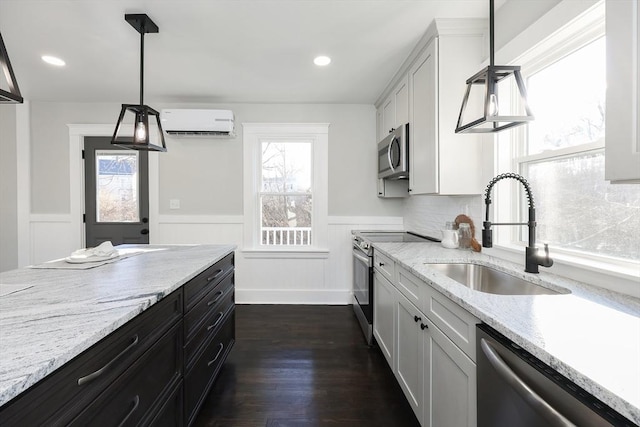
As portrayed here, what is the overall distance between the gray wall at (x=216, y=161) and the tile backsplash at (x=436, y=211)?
12.8 inches

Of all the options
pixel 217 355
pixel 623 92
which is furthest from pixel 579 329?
pixel 217 355

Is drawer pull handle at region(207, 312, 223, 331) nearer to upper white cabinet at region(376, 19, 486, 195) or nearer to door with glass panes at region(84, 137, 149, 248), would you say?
upper white cabinet at region(376, 19, 486, 195)

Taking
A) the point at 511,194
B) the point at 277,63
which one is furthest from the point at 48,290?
the point at 511,194

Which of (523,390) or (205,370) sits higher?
(523,390)

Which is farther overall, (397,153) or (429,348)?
(397,153)

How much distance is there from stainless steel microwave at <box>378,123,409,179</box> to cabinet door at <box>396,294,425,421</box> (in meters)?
1.27

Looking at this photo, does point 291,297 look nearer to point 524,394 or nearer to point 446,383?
point 446,383

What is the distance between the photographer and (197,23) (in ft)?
6.66

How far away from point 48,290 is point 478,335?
1652mm

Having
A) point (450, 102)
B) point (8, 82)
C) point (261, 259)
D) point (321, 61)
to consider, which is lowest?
point (261, 259)

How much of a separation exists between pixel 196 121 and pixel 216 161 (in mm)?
527

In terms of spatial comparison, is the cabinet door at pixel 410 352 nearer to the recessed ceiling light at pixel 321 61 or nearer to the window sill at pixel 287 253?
the window sill at pixel 287 253

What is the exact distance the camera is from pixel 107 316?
2.97 feet

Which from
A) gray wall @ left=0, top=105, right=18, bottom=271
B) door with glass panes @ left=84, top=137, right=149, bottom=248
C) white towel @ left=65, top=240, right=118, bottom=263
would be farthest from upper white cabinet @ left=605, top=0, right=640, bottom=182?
gray wall @ left=0, top=105, right=18, bottom=271
